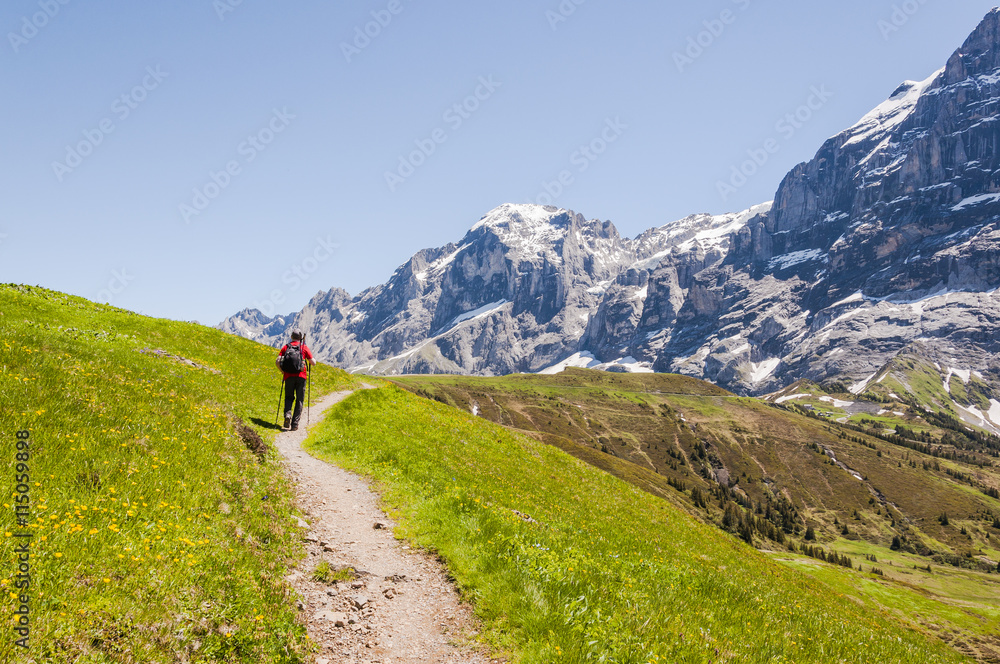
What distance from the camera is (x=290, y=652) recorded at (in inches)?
300

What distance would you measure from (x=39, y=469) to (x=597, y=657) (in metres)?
10.4

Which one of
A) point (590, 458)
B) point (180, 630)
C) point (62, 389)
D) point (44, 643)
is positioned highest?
point (62, 389)

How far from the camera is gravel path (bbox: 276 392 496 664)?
8.75m

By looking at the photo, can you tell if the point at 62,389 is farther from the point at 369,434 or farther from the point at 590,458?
the point at 590,458

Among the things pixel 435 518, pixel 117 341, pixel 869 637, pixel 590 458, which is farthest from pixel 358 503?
pixel 590 458

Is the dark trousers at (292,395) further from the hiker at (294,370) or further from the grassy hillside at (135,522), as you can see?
the grassy hillside at (135,522)

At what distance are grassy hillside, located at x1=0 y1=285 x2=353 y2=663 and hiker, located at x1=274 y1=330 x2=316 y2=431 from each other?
5285mm

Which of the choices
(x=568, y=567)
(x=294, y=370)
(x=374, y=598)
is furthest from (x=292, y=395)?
(x=568, y=567)

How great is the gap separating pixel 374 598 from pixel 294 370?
49.9 ft

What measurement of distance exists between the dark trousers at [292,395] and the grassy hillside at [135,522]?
230 inches

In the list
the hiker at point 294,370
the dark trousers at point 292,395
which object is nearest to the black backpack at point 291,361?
the hiker at point 294,370

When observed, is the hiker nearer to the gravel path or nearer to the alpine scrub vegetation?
the alpine scrub vegetation

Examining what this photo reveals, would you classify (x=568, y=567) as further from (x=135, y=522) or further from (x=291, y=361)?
(x=291, y=361)

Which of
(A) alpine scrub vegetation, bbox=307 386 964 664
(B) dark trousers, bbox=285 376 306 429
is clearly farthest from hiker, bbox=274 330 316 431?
(A) alpine scrub vegetation, bbox=307 386 964 664
